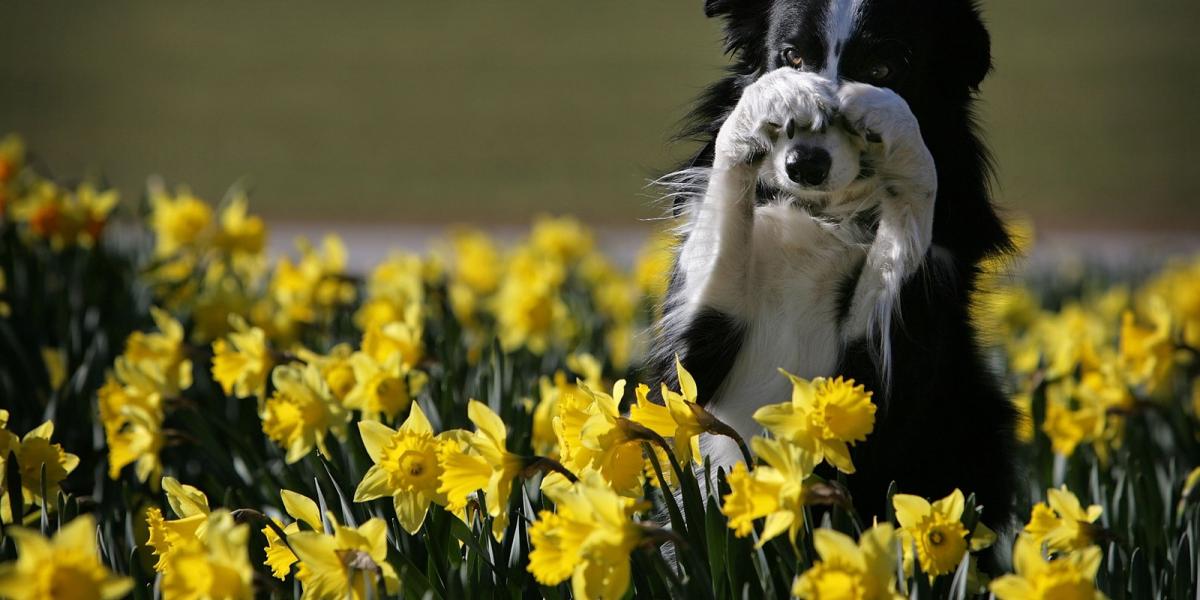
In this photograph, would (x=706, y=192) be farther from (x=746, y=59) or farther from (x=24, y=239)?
(x=24, y=239)

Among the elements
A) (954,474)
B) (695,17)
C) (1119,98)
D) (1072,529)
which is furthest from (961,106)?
(695,17)

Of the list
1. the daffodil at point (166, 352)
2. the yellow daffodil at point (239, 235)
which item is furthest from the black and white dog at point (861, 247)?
the yellow daffodil at point (239, 235)

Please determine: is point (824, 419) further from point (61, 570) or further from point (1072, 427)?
point (1072, 427)

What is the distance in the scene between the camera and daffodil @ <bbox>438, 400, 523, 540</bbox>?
171cm

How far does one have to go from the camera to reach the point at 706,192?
2.28 m

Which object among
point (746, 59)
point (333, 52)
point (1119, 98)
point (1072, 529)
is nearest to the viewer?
point (1072, 529)

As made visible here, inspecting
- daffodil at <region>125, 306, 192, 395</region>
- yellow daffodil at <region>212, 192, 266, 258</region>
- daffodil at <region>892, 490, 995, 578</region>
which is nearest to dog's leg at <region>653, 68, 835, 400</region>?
daffodil at <region>892, 490, 995, 578</region>

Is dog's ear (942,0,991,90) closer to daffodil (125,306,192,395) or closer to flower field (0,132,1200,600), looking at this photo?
flower field (0,132,1200,600)

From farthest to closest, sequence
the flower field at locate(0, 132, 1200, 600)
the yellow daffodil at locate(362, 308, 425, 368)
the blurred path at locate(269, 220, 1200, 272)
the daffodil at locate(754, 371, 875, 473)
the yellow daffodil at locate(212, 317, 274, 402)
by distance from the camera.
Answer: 1. the blurred path at locate(269, 220, 1200, 272)
2. the yellow daffodil at locate(362, 308, 425, 368)
3. the yellow daffodil at locate(212, 317, 274, 402)
4. the daffodil at locate(754, 371, 875, 473)
5. the flower field at locate(0, 132, 1200, 600)

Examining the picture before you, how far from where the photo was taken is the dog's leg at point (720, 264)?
2154 millimetres

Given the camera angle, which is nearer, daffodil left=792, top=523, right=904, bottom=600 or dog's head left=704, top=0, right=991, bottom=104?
daffodil left=792, top=523, right=904, bottom=600

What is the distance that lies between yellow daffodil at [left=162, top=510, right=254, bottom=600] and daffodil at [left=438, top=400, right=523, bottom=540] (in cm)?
37

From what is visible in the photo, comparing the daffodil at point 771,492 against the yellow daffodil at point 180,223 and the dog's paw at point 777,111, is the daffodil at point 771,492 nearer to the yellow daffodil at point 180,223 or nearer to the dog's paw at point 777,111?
the dog's paw at point 777,111

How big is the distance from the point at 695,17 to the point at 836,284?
19.3 metres
